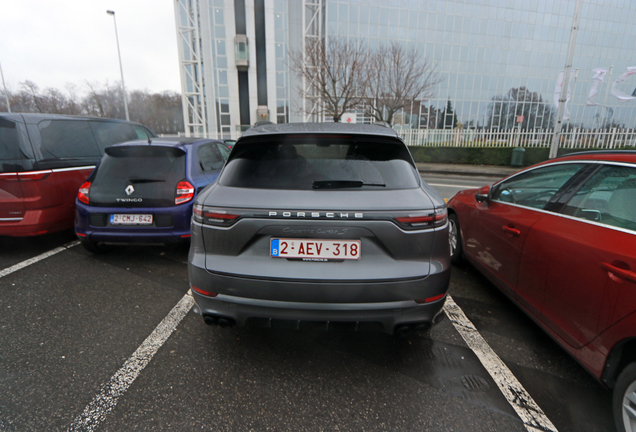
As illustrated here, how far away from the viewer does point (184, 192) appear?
4.05 metres

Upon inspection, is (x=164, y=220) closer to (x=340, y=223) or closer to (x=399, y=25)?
(x=340, y=223)

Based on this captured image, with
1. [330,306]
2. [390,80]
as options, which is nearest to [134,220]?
[330,306]

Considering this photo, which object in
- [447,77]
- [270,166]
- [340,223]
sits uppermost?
[447,77]

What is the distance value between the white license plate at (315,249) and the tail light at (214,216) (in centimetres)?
29

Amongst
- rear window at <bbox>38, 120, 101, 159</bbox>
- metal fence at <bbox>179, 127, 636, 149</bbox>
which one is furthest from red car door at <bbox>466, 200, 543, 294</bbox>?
metal fence at <bbox>179, 127, 636, 149</bbox>

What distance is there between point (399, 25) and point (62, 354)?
34.3 meters

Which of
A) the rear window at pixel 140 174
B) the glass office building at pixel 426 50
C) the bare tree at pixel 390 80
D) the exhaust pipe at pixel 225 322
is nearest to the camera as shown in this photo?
the exhaust pipe at pixel 225 322

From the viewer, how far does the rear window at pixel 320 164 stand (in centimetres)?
213

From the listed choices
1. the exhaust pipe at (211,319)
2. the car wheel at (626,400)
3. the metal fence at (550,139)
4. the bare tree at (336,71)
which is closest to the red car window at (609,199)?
the car wheel at (626,400)

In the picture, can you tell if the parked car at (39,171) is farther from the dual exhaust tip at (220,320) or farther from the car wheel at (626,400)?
the car wheel at (626,400)

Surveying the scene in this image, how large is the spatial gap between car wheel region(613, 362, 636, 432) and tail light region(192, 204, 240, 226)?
2.20 metres

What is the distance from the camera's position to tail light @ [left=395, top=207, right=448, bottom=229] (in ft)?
6.40

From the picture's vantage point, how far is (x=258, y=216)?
1951 millimetres

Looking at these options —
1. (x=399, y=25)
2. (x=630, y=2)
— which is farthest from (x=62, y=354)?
(x=630, y=2)
